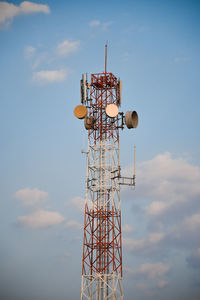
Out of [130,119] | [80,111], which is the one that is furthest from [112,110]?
[80,111]

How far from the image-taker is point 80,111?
56.1 meters

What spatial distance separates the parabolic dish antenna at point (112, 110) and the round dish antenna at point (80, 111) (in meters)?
2.69

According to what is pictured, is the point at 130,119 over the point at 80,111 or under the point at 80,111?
under

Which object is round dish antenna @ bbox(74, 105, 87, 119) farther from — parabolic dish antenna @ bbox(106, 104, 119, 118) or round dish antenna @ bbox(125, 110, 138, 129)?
round dish antenna @ bbox(125, 110, 138, 129)

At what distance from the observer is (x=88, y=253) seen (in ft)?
176

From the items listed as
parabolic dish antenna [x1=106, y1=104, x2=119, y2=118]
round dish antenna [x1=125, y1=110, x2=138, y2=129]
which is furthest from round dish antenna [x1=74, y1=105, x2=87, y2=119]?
round dish antenna [x1=125, y1=110, x2=138, y2=129]

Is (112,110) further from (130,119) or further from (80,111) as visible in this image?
(80,111)

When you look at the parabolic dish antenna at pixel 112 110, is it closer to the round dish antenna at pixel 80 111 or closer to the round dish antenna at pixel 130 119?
the round dish antenna at pixel 130 119

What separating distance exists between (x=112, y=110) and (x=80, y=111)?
A: 3.69 m

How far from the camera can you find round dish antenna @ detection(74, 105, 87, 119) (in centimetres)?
5594

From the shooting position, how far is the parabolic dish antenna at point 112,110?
5509 cm

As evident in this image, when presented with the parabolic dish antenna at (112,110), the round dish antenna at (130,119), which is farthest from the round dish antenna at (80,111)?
the round dish antenna at (130,119)

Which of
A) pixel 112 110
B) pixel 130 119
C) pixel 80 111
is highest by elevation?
pixel 80 111

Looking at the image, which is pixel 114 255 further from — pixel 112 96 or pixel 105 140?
pixel 112 96
